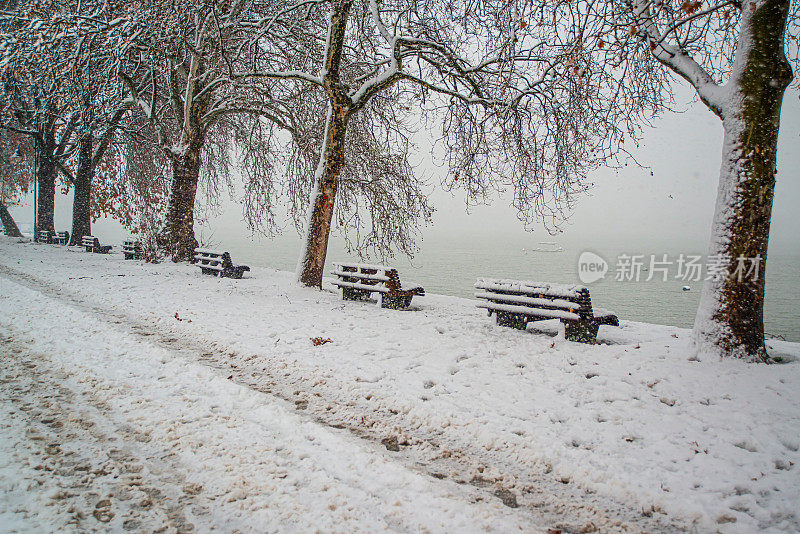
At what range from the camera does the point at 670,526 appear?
254cm

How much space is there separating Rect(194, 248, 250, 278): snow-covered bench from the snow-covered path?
25.3 ft

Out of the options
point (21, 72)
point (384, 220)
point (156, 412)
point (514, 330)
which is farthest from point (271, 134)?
point (156, 412)

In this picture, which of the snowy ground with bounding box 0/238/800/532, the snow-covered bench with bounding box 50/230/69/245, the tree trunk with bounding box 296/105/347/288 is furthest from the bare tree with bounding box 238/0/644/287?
the snow-covered bench with bounding box 50/230/69/245

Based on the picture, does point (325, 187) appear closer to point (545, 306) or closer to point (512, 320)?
point (512, 320)

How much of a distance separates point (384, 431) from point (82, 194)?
2344 centimetres

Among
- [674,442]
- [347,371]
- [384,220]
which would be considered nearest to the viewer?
[674,442]

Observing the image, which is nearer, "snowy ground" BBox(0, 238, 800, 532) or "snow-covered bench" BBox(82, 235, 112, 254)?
"snowy ground" BBox(0, 238, 800, 532)

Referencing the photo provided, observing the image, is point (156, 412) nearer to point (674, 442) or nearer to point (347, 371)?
point (347, 371)

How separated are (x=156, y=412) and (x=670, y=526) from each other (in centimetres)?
387

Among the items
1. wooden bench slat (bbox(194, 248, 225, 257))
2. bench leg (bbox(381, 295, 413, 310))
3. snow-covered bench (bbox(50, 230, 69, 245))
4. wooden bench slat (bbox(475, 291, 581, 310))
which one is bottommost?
bench leg (bbox(381, 295, 413, 310))

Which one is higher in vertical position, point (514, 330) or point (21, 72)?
point (21, 72)

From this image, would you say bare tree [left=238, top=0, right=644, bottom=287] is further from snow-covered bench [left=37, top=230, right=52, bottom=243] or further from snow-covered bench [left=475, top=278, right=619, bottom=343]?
snow-covered bench [left=37, top=230, right=52, bottom=243]

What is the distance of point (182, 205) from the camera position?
545 inches

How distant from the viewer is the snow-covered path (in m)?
2.31
